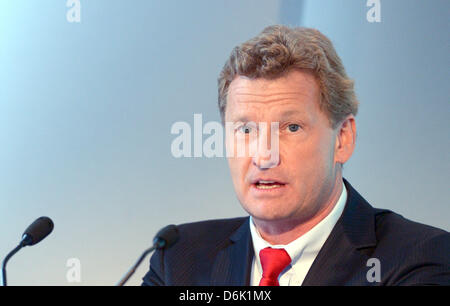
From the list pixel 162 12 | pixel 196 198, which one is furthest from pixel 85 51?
pixel 196 198

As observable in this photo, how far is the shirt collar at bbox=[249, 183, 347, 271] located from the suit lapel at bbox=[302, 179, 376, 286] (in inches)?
1.0

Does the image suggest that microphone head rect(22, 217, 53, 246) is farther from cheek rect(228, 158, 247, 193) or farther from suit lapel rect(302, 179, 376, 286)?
suit lapel rect(302, 179, 376, 286)

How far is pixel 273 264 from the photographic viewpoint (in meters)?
1.59

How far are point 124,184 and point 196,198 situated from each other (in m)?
0.35

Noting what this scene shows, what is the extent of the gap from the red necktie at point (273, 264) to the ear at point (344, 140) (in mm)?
329

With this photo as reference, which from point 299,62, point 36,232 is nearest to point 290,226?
point 299,62

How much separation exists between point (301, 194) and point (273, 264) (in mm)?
210

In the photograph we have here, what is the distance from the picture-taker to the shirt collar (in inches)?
63.6

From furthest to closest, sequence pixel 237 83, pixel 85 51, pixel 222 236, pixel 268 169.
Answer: pixel 85 51 < pixel 222 236 < pixel 237 83 < pixel 268 169

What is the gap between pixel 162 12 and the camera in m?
2.75

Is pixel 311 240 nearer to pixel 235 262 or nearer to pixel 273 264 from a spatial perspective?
pixel 273 264

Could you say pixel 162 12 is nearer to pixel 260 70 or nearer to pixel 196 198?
pixel 196 198

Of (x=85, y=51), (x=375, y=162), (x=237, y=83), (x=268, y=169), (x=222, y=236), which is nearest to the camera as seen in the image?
(x=268, y=169)

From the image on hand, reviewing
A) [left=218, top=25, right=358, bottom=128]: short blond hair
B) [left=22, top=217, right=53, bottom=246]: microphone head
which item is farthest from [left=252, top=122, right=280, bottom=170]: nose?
[left=22, top=217, right=53, bottom=246]: microphone head
